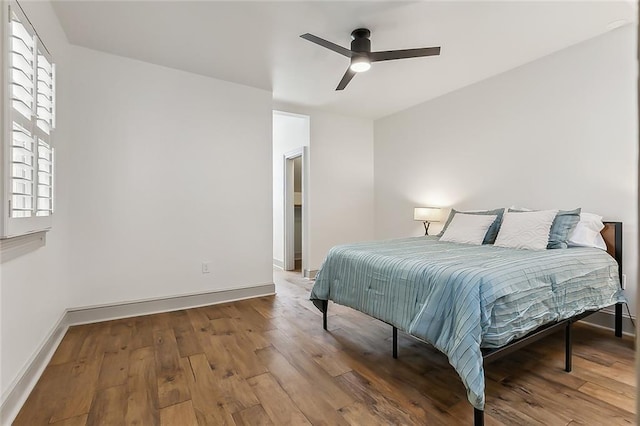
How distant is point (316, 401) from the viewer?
1.64 metres

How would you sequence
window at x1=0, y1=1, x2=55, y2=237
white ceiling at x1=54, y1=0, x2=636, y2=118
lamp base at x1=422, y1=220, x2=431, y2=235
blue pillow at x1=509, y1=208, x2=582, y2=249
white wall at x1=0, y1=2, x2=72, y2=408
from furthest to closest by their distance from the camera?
lamp base at x1=422, y1=220, x2=431, y2=235, blue pillow at x1=509, y1=208, x2=582, y2=249, white ceiling at x1=54, y1=0, x2=636, y2=118, white wall at x1=0, y1=2, x2=72, y2=408, window at x1=0, y1=1, x2=55, y2=237

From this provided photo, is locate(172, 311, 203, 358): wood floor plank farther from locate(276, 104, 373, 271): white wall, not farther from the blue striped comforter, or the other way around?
locate(276, 104, 373, 271): white wall

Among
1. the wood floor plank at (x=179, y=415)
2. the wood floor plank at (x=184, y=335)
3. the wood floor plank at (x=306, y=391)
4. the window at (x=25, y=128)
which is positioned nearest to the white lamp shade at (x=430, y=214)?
the wood floor plank at (x=306, y=391)

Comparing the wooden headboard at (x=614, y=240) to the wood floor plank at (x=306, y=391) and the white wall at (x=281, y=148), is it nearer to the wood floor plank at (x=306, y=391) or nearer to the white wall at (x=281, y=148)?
the wood floor plank at (x=306, y=391)

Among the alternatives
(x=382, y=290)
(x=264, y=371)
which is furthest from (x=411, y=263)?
(x=264, y=371)

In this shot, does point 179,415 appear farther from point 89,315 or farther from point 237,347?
point 89,315

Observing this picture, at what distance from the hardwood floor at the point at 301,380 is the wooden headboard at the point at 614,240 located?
0.65 metres

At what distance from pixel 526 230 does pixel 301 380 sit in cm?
220

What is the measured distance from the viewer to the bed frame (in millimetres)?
1495

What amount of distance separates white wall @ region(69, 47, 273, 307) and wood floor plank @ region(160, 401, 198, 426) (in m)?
1.74

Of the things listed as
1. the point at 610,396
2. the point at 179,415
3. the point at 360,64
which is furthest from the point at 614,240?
the point at 179,415

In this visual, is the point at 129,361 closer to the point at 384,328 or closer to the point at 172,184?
the point at 172,184

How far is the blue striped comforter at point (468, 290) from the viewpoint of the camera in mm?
A: 1463

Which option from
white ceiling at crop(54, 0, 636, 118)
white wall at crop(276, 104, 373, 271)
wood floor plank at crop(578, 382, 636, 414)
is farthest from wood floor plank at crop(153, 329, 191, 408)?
white ceiling at crop(54, 0, 636, 118)
